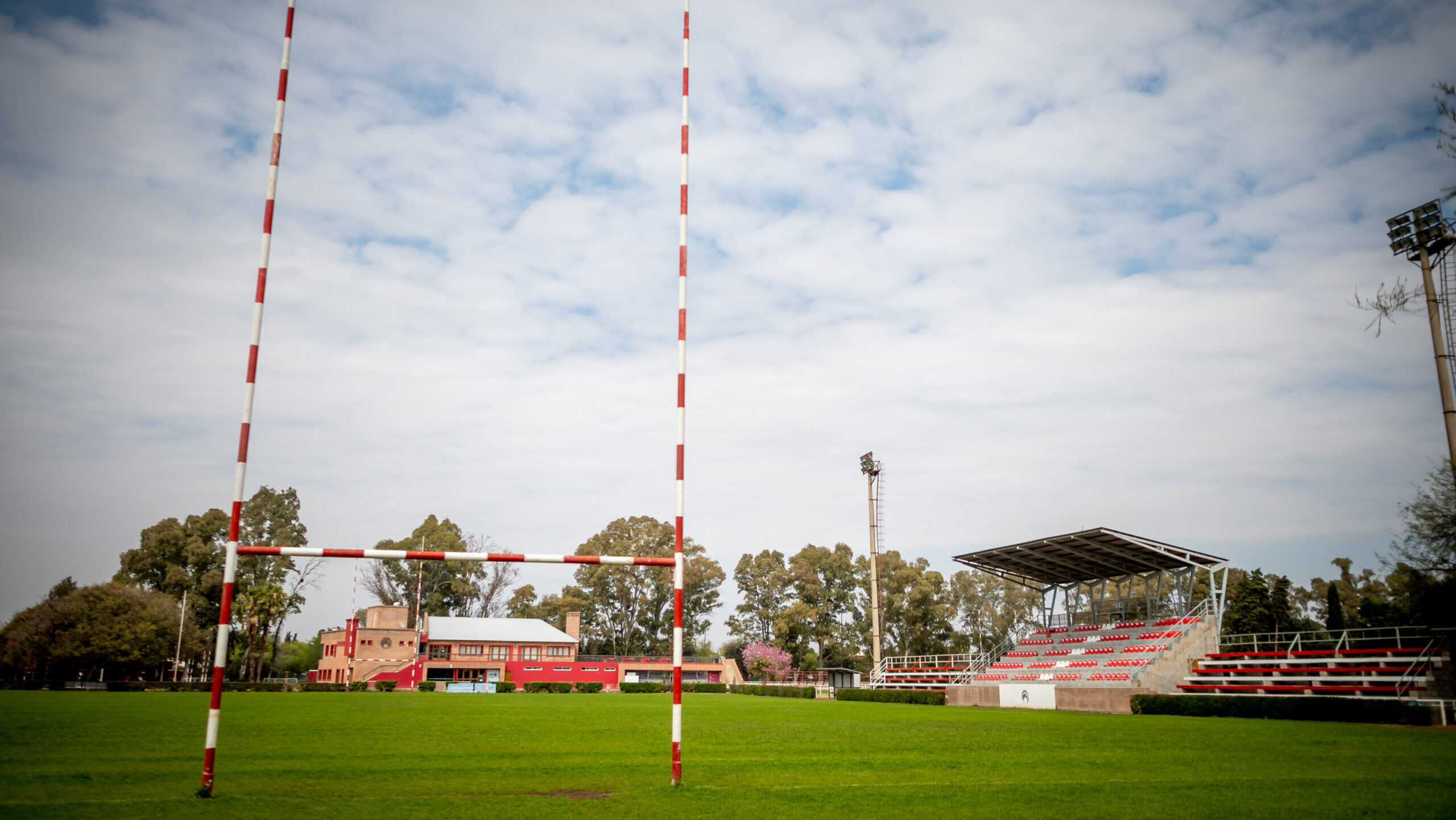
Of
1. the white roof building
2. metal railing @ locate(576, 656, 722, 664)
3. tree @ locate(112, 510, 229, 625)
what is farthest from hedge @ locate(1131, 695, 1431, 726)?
tree @ locate(112, 510, 229, 625)

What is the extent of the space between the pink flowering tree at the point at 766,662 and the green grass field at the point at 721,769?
48948 mm

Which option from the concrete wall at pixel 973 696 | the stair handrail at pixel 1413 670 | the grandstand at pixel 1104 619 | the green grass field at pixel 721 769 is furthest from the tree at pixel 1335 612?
the green grass field at pixel 721 769

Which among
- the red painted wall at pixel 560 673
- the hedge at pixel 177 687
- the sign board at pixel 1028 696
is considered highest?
the sign board at pixel 1028 696

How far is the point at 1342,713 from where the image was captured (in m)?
21.3

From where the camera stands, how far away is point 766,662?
68.1 metres

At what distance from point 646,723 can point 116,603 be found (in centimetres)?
4683

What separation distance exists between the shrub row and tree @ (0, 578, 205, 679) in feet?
122

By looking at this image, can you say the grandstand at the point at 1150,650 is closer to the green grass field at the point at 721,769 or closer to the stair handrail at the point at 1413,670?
the stair handrail at the point at 1413,670

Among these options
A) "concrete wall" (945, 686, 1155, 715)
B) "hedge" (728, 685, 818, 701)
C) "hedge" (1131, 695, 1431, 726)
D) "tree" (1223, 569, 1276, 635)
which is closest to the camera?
"hedge" (1131, 695, 1431, 726)

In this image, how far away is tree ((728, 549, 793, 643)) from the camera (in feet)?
256

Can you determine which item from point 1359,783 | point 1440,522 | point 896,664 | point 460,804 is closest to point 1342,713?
point 1440,522

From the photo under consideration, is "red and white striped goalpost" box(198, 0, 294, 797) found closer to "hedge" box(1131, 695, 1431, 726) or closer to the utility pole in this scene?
"hedge" box(1131, 695, 1431, 726)

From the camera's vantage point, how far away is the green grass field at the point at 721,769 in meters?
8.26

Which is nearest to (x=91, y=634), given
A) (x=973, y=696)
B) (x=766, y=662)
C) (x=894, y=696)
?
(x=766, y=662)
